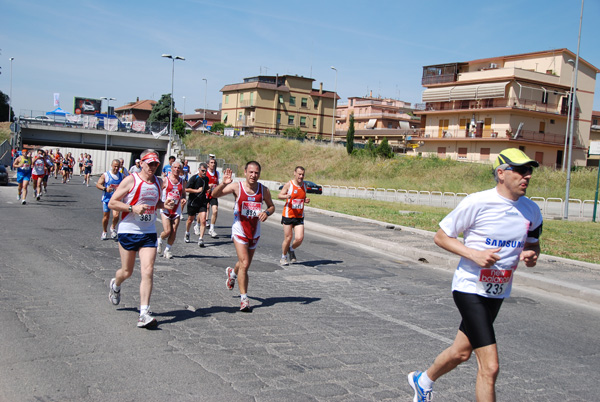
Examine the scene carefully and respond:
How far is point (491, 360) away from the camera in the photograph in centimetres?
359

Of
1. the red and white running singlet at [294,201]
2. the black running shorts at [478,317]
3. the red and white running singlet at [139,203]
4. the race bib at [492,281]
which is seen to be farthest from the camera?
the red and white running singlet at [294,201]

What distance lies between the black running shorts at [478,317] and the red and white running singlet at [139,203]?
3746 millimetres

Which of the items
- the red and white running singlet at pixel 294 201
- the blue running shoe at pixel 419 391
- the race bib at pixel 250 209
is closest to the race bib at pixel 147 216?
the race bib at pixel 250 209

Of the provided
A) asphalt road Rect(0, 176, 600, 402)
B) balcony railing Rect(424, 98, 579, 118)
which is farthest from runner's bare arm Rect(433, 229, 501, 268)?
balcony railing Rect(424, 98, 579, 118)

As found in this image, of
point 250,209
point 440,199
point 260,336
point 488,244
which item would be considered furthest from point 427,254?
point 440,199

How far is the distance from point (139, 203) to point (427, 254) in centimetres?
775

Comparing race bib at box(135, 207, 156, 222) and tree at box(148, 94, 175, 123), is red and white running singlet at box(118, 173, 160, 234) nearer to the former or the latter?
race bib at box(135, 207, 156, 222)

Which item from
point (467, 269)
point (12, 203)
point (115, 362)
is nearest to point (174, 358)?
point (115, 362)

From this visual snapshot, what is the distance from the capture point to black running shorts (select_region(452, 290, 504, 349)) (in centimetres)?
366

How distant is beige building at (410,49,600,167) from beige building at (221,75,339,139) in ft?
96.5

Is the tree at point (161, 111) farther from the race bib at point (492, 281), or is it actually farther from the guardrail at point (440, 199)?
the race bib at point (492, 281)

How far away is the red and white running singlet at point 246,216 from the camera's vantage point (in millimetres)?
7008

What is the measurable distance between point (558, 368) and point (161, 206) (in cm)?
466

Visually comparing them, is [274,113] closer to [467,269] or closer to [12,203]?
[12,203]
